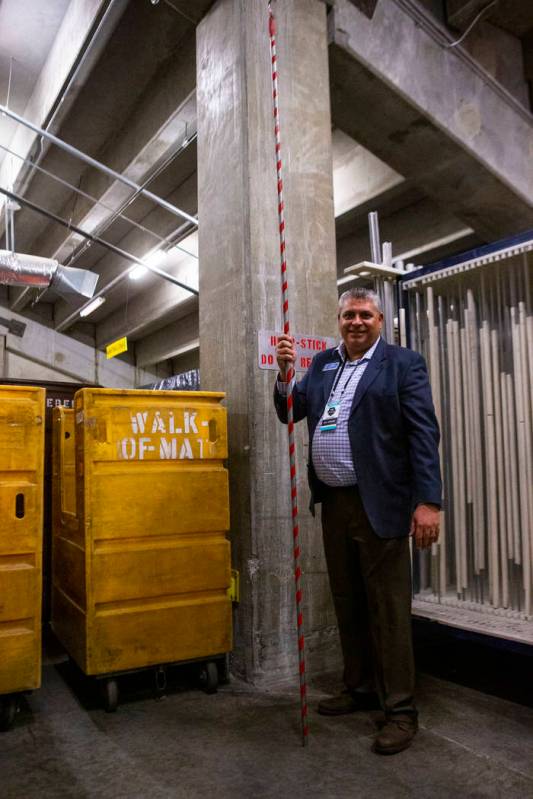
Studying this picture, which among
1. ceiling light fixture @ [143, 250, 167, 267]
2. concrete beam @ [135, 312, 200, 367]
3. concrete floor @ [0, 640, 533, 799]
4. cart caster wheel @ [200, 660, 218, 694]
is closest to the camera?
concrete floor @ [0, 640, 533, 799]

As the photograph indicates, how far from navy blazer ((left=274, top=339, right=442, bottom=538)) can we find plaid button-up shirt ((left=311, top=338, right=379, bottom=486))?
0.13 ft

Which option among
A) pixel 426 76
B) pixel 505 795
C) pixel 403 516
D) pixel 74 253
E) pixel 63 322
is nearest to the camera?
pixel 505 795

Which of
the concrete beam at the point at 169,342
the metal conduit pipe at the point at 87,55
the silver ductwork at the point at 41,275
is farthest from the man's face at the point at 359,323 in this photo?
the concrete beam at the point at 169,342

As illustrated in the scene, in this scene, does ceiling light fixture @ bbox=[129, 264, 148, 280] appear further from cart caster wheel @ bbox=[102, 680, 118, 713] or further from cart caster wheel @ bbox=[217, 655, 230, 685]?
cart caster wheel @ bbox=[102, 680, 118, 713]

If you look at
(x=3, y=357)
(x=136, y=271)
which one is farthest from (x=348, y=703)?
(x=3, y=357)

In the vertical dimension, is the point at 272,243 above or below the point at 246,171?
below

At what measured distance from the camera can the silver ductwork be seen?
24.1 ft

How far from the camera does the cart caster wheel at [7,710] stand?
2.36m

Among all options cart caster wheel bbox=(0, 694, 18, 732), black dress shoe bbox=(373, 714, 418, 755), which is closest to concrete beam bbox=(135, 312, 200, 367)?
cart caster wheel bbox=(0, 694, 18, 732)

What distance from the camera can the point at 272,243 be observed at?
3.11 metres

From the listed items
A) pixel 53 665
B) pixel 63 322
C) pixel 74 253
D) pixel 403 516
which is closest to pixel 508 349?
pixel 403 516

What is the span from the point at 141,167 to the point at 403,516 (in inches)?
207

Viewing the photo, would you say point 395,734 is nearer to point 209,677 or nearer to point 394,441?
point 209,677

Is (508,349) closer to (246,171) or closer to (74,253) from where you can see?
(246,171)
